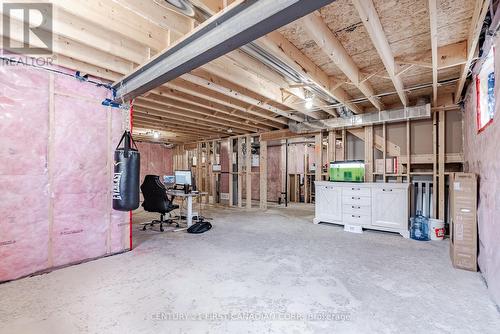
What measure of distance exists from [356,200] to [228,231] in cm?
251

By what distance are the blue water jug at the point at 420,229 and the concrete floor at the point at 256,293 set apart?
0.42 metres

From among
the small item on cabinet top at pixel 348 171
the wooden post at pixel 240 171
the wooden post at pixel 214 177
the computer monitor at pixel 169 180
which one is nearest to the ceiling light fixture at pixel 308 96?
the small item on cabinet top at pixel 348 171

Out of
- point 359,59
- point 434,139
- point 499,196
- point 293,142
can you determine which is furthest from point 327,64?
point 293,142

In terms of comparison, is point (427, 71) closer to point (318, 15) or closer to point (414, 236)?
point (318, 15)

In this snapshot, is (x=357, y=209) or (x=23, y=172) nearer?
(x=23, y=172)

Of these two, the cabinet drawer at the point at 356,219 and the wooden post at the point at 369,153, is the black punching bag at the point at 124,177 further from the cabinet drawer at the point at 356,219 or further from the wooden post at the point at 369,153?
the wooden post at the point at 369,153

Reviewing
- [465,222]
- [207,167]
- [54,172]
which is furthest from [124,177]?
[207,167]

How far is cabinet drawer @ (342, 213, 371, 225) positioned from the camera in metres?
4.28

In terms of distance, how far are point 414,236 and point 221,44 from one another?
13.8 feet

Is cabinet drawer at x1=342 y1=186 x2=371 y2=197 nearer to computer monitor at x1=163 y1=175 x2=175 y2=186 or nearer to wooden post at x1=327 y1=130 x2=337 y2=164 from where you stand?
wooden post at x1=327 y1=130 x2=337 y2=164

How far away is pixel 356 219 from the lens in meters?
4.38

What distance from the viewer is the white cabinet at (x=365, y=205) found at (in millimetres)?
3994

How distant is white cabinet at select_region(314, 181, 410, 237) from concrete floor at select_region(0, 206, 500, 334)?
73 cm

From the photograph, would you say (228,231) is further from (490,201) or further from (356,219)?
(490,201)
